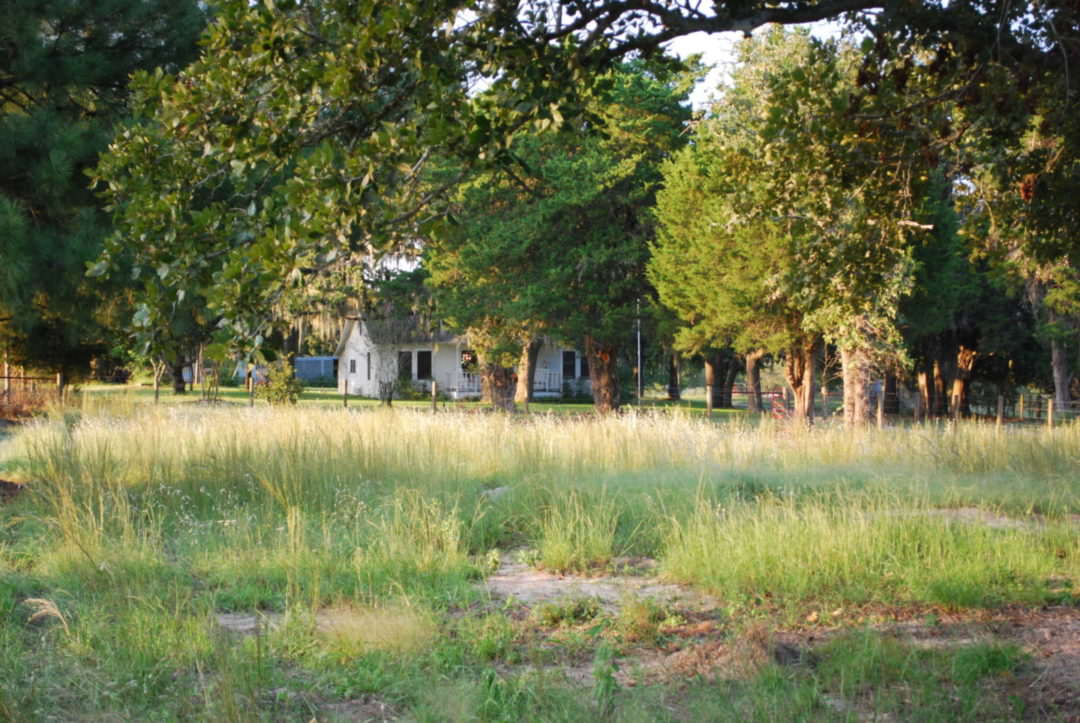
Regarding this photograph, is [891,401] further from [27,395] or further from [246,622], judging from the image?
[246,622]

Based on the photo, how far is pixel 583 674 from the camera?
16.7ft

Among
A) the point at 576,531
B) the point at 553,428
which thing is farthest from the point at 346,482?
the point at 553,428

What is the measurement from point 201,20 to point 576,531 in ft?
30.0

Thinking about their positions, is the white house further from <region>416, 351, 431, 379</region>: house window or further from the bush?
the bush

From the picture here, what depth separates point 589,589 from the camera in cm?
708

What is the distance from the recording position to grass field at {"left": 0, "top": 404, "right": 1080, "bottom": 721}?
4.63 m

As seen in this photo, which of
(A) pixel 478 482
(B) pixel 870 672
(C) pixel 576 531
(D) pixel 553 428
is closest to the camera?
(B) pixel 870 672

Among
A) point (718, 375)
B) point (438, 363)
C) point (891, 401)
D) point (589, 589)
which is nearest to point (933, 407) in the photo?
point (891, 401)

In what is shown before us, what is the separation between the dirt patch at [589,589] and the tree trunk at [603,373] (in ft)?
78.4

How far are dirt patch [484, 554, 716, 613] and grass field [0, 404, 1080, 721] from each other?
33 mm

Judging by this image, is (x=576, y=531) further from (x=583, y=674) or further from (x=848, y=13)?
(x=848, y=13)

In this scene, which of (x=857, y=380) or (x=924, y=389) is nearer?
(x=857, y=380)

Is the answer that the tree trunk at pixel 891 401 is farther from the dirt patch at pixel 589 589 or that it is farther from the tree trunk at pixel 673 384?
the dirt patch at pixel 589 589

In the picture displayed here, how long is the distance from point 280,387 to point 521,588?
75.9ft
